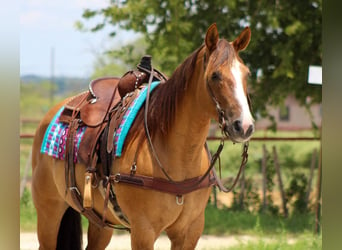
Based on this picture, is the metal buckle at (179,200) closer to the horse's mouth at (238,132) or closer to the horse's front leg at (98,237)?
the horse's mouth at (238,132)

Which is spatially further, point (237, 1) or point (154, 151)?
point (237, 1)

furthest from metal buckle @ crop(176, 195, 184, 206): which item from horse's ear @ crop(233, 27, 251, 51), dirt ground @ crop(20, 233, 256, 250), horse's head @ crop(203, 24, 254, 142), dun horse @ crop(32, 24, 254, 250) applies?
dirt ground @ crop(20, 233, 256, 250)

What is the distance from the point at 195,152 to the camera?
282 cm

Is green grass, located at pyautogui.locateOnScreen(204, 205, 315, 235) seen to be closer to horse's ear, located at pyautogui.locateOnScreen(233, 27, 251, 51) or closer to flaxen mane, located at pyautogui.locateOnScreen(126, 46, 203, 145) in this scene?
flaxen mane, located at pyautogui.locateOnScreen(126, 46, 203, 145)

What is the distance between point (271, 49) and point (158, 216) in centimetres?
612

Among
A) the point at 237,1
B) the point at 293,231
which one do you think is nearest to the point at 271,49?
the point at 237,1

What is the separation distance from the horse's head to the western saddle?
0.69m

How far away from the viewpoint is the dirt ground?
22.1ft

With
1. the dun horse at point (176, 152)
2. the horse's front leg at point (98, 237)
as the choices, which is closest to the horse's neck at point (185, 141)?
the dun horse at point (176, 152)

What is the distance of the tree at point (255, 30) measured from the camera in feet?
26.1

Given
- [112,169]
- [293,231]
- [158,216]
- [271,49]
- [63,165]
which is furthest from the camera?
[271,49]

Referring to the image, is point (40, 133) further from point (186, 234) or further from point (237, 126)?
point (237, 126)

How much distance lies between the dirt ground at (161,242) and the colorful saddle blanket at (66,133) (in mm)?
3152

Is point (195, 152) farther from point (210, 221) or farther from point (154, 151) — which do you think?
point (210, 221)
